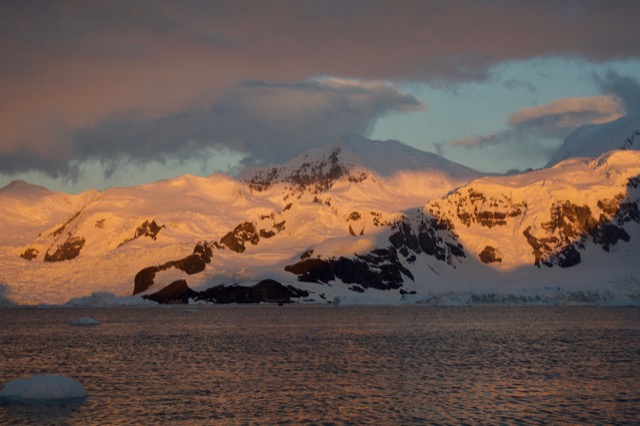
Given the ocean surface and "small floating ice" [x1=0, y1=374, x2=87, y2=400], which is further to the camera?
"small floating ice" [x1=0, y1=374, x2=87, y2=400]

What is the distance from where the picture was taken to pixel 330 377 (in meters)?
77.9

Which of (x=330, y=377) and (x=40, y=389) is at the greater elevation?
(x=40, y=389)

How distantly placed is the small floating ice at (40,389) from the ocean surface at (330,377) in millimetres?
1194

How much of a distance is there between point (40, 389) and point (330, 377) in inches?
1015

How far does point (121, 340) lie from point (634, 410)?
3054 inches

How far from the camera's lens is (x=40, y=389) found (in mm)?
61406

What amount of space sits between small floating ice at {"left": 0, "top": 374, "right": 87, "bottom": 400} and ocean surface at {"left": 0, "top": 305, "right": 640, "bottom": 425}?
119cm

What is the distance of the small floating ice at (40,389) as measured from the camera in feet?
202

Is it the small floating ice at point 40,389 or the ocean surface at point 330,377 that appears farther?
the small floating ice at point 40,389

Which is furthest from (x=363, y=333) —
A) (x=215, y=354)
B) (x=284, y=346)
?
(x=215, y=354)

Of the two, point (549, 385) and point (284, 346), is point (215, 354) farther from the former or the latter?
point (549, 385)

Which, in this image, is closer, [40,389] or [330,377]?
[40,389]

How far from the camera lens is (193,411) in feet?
194

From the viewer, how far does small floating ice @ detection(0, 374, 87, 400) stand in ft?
202
